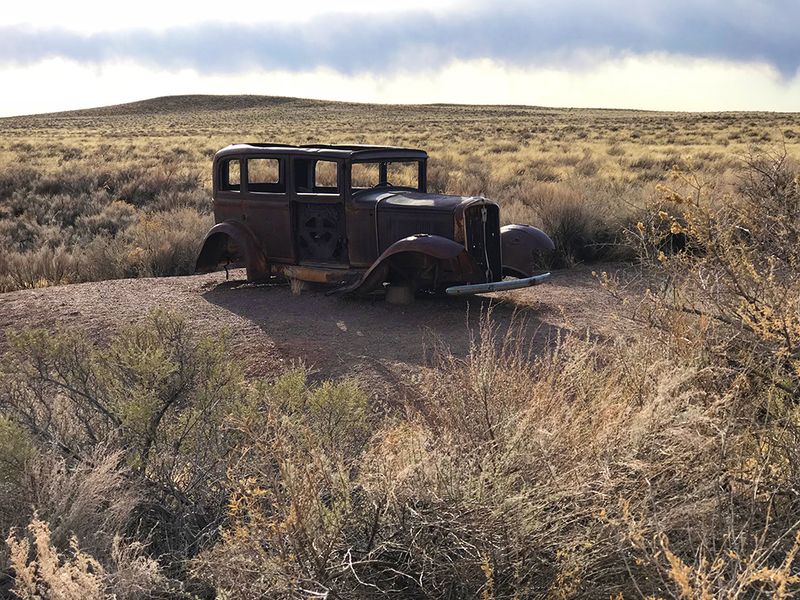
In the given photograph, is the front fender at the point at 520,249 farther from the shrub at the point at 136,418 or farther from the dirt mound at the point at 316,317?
the shrub at the point at 136,418

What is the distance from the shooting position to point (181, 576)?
3504mm

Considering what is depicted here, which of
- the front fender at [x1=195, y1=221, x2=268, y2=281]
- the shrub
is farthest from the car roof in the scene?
the shrub

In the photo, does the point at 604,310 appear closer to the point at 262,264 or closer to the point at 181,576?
the point at 262,264

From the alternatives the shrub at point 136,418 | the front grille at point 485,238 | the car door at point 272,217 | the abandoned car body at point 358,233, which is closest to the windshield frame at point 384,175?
the abandoned car body at point 358,233

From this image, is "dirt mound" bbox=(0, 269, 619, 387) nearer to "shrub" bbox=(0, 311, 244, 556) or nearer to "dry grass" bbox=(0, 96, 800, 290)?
"dry grass" bbox=(0, 96, 800, 290)

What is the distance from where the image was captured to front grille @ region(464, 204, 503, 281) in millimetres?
8570

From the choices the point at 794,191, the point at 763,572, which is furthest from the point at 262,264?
the point at 763,572

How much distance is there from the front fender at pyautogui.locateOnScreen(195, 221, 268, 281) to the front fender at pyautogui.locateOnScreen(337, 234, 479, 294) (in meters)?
1.45

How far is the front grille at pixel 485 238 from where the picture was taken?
28.1 ft

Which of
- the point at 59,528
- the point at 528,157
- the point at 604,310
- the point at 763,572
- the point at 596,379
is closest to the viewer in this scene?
the point at 763,572

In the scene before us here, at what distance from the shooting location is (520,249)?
9438 millimetres

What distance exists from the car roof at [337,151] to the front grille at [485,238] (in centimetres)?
134

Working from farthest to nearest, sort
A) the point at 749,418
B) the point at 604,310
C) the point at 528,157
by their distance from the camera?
the point at 528,157 < the point at 604,310 < the point at 749,418

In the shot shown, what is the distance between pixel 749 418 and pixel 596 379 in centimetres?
83
